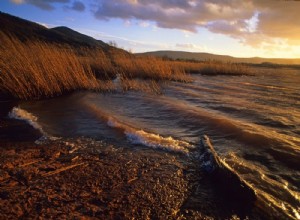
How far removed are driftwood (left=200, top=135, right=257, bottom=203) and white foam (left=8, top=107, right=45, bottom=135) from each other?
3.65 metres

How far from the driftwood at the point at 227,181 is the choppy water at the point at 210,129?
0.17m

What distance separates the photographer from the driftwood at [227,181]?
3035 mm

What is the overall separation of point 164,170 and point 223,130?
2866mm

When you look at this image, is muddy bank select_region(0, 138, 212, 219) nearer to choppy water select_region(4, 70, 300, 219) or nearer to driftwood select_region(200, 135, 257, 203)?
driftwood select_region(200, 135, 257, 203)

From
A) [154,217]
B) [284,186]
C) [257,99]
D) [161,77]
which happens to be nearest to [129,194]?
[154,217]

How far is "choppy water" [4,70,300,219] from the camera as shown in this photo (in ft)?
12.2

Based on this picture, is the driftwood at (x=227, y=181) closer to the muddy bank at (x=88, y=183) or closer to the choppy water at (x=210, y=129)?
the choppy water at (x=210, y=129)

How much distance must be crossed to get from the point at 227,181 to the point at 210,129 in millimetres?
3024

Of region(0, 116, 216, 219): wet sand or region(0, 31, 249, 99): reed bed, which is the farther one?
region(0, 31, 249, 99): reed bed

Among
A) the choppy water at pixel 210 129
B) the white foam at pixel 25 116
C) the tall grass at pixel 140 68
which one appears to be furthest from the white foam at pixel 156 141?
the tall grass at pixel 140 68

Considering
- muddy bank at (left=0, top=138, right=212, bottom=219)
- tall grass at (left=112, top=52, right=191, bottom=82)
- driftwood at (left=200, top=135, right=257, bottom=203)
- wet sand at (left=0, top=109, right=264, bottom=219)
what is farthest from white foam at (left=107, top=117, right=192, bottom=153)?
tall grass at (left=112, top=52, right=191, bottom=82)

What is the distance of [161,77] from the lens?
15992mm

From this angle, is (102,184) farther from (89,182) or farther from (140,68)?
(140,68)

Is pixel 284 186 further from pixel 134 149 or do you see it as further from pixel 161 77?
pixel 161 77
